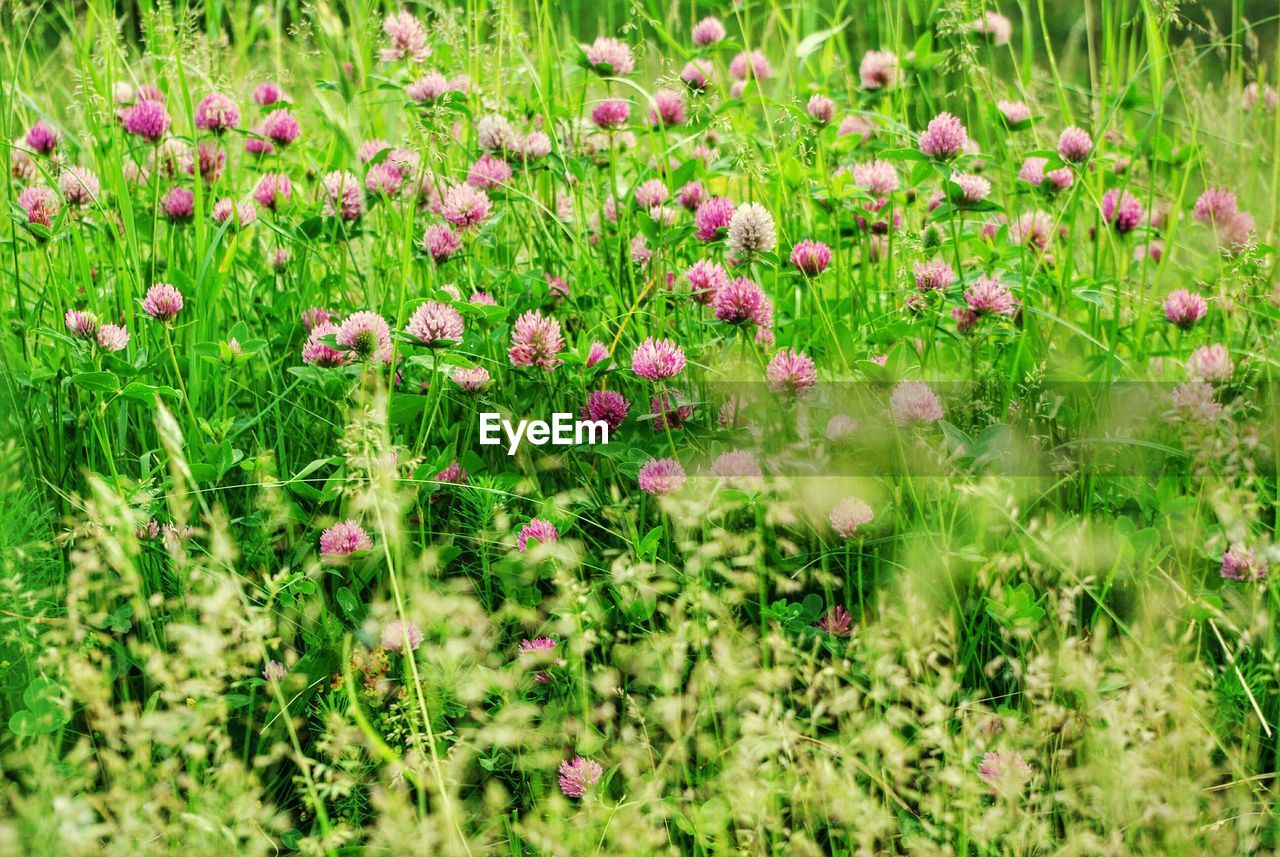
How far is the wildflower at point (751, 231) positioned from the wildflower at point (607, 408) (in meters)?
0.27

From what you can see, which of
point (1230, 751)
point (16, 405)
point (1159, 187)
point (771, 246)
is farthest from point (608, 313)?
point (1159, 187)

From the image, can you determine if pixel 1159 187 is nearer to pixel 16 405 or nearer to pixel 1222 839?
pixel 1222 839

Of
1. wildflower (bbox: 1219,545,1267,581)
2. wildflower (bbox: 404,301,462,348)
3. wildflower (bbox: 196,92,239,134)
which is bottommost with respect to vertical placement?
wildflower (bbox: 1219,545,1267,581)

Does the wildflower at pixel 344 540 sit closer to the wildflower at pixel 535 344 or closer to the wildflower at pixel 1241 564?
the wildflower at pixel 535 344

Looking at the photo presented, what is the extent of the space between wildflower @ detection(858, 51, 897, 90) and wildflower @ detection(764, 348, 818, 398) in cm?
95

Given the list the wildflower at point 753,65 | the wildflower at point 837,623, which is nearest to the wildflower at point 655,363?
the wildflower at point 837,623

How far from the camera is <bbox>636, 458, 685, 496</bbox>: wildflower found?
1.39 meters

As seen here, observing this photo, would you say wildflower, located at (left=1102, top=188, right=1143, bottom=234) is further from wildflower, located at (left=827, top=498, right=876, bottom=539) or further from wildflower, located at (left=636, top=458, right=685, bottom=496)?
wildflower, located at (left=636, top=458, right=685, bottom=496)

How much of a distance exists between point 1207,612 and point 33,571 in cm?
138

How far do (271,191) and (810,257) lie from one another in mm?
938

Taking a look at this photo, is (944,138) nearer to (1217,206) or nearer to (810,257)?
(810,257)

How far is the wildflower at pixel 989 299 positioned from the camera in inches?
63.0

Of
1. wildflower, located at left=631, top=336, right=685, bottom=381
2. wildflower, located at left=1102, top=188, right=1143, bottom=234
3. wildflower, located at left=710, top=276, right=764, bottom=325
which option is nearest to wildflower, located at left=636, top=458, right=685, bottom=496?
wildflower, located at left=631, top=336, right=685, bottom=381

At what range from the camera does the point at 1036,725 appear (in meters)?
1.19
